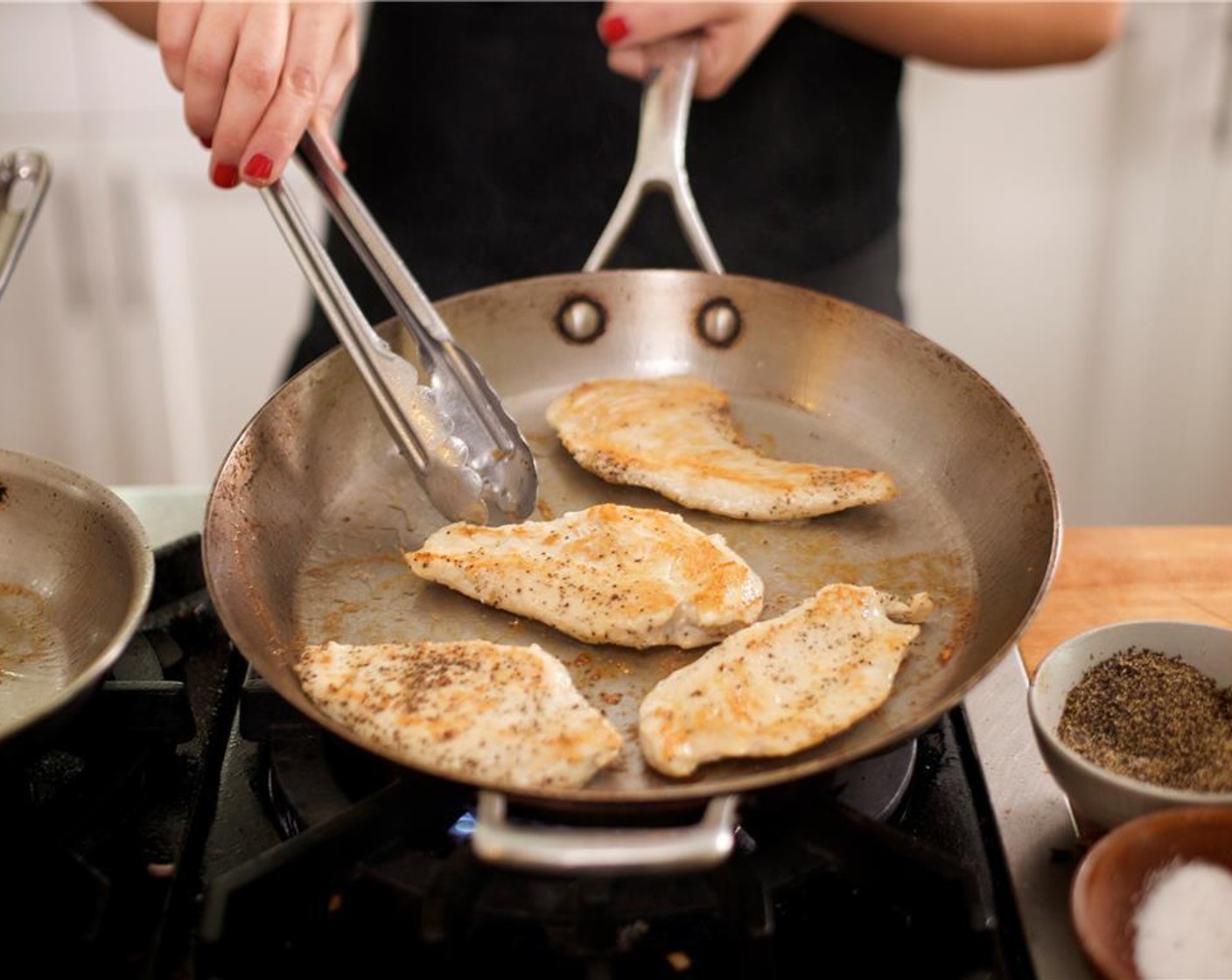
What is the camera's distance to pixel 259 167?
1.08 m

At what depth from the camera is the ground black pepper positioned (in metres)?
0.84

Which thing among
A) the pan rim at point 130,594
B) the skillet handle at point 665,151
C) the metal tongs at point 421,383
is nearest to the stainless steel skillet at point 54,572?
the pan rim at point 130,594

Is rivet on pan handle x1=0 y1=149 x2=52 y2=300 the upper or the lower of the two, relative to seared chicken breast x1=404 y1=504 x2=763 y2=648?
upper

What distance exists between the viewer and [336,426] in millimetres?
1235

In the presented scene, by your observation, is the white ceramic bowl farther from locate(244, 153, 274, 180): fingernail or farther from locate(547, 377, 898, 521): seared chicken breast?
locate(244, 153, 274, 180): fingernail

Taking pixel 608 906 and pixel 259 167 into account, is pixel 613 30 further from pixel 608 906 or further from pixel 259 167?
pixel 608 906

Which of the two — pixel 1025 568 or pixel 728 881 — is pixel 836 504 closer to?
pixel 1025 568

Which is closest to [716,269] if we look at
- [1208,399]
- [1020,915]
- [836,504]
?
[836,504]

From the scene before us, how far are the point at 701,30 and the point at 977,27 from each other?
41 centimetres

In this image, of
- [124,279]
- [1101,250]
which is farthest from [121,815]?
[1101,250]

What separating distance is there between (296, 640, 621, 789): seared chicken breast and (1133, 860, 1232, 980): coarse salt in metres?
0.33

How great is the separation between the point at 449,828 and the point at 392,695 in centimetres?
11

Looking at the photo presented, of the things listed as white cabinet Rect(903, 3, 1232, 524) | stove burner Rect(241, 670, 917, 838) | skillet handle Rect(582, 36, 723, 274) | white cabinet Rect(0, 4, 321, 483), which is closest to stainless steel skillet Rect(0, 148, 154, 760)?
stove burner Rect(241, 670, 917, 838)

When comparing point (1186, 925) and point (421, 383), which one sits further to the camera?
point (421, 383)
